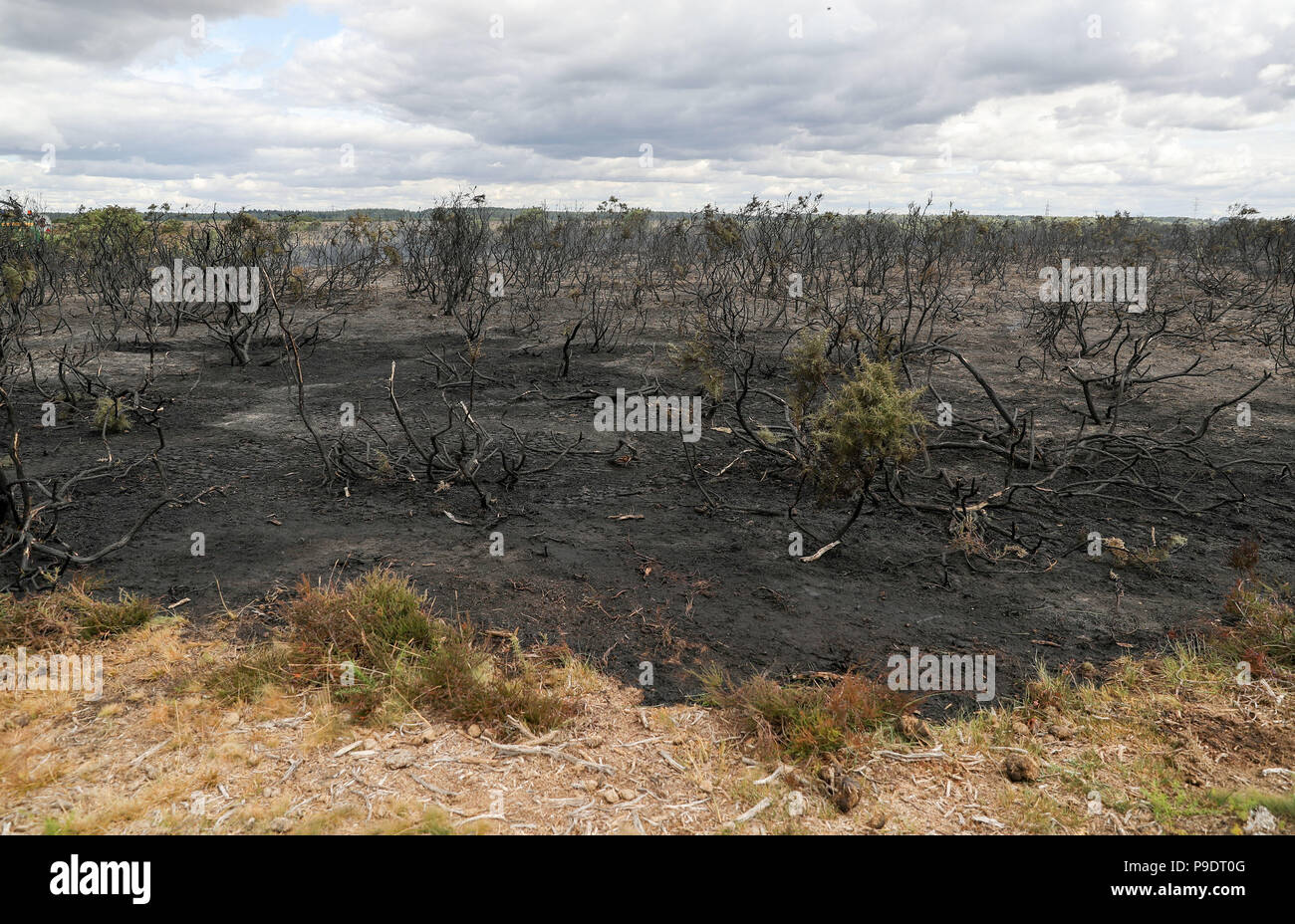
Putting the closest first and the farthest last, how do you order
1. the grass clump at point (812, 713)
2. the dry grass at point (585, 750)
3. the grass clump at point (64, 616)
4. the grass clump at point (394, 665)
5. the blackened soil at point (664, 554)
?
the dry grass at point (585, 750) < the grass clump at point (812, 713) < the grass clump at point (394, 665) < the grass clump at point (64, 616) < the blackened soil at point (664, 554)

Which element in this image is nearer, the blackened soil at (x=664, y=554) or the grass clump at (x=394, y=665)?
the grass clump at (x=394, y=665)

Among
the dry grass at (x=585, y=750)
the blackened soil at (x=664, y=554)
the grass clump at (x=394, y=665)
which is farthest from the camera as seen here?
the blackened soil at (x=664, y=554)

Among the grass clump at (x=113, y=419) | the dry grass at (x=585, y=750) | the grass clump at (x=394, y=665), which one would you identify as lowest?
the dry grass at (x=585, y=750)

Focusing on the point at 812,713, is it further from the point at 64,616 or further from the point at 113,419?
the point at 113,419

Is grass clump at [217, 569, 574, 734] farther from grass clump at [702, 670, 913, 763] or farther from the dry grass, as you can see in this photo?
grass clump at [702, 670, 913, 763]

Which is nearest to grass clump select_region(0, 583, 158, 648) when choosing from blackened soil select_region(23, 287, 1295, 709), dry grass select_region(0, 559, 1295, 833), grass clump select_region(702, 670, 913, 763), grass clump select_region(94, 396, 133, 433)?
dry grass select_region(0, 559, 1295, 833)

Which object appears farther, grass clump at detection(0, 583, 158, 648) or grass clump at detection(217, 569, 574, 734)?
grass clump at detection(0, 583, 158, 648)

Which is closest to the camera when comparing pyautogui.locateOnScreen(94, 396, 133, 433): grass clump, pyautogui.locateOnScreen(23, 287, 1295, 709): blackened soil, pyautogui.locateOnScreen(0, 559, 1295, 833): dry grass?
pyautogui.locateOnScreen(0, 559, 1295, 833): dry grass

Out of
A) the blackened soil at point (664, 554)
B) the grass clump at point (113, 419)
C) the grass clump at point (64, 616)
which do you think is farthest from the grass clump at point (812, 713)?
the grass clump at point (113, 419)

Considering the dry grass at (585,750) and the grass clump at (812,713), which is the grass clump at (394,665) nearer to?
the dry grass at (585,750)

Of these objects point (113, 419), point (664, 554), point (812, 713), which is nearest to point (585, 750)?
point (812, 713)

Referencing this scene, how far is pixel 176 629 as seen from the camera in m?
3.72

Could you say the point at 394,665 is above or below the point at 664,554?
below

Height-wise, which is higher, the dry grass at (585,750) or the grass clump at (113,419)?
the grass clump at (113,419)
